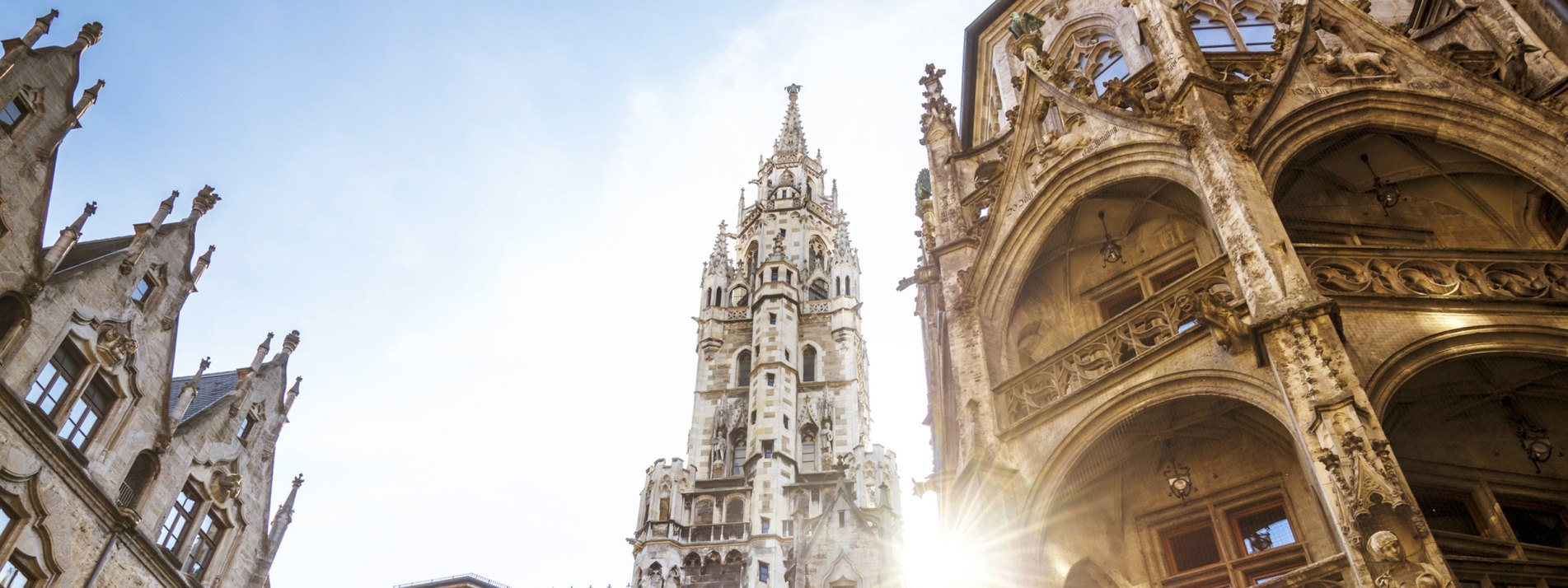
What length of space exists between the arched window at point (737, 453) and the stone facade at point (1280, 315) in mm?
31545

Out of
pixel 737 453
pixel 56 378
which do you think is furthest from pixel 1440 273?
pixel 737 453

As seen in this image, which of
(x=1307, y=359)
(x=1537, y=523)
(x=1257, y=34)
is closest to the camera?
(x=1307, y=359)

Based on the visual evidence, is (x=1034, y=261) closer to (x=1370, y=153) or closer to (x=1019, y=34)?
(x=1370, y=153)

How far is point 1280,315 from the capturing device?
9281 millimetres

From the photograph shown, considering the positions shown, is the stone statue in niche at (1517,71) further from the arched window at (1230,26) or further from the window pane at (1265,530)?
the window pane at (1265,530)

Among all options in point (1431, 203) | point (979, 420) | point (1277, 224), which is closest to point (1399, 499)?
point (1277, 224)

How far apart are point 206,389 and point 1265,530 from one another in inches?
951

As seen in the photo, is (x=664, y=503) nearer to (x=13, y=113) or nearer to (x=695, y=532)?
(x=695, y=532)

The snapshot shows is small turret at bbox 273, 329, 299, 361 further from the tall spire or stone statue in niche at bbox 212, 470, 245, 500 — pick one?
the tall spire

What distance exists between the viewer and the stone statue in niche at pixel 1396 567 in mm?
7512

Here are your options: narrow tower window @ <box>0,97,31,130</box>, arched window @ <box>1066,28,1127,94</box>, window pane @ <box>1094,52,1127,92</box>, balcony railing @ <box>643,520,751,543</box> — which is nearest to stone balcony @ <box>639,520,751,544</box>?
balcony railing @ <box>643,520,751,543</box>

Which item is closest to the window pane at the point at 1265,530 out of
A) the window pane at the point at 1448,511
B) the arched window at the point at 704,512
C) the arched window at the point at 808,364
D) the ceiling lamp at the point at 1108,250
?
the window pane at the point at 1448,511

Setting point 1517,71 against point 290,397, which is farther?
point 290,397

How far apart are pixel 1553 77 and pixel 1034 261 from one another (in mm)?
6334
